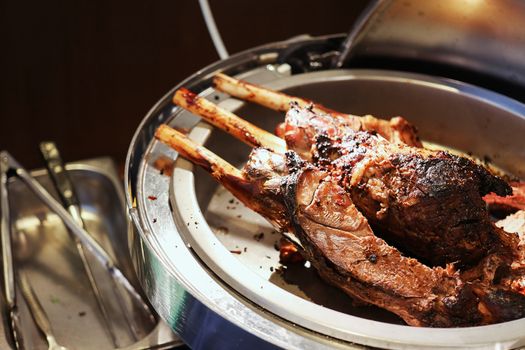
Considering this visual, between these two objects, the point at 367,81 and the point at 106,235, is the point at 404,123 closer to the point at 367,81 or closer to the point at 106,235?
the point at 367,81

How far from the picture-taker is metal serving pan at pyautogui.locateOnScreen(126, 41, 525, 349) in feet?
3.99

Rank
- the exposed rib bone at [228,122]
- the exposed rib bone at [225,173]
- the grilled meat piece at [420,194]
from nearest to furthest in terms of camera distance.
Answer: the grilled meat piece at [420,194] → the exposed rib bone at [225,173] → the exposed rib bone at [228,122]

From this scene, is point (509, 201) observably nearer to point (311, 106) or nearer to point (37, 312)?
point (311, 106)

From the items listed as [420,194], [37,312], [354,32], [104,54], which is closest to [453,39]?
[354,32]

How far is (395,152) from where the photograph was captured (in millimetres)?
1476

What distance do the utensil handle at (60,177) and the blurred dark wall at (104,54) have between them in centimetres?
80

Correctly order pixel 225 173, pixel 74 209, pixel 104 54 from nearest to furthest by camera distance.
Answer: pixel 225 173
pixel 74 209
pixel 104 54

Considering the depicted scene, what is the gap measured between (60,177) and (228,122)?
2.60ft

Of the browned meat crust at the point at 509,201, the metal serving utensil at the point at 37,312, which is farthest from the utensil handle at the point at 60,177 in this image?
the browned meat crust at the point at 509,201

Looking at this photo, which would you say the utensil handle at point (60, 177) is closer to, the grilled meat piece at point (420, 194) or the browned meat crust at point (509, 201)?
the grilled meat piece at point (420, 194)

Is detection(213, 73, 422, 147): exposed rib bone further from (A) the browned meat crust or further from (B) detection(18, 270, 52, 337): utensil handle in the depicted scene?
(B) detection(18, 270, 52, 337): utensil handle

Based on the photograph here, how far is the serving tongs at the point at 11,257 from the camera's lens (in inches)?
70.9

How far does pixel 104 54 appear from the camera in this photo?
300 centimetres

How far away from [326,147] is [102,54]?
5.83ft
